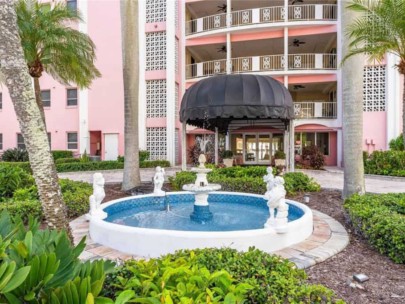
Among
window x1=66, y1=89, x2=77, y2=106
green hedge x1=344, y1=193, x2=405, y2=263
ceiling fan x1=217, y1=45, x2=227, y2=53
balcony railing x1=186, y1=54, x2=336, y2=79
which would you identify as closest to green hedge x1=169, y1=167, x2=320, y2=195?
green hedge x1=344, y1=193, x2=405, y2=263

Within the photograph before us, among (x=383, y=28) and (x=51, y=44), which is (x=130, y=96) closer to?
(x=51, y=44)

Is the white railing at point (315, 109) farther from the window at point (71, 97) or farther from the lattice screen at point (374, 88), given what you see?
the window at point (71, 97)

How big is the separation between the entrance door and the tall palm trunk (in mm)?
18741

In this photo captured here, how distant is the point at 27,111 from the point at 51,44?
11184 millimetres

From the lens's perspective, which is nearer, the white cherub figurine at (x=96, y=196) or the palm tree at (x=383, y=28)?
the white cherub figurine at (x=96, y=196)

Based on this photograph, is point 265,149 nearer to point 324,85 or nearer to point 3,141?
point 324,85

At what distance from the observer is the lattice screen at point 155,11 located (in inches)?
895

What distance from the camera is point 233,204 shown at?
31.4ft

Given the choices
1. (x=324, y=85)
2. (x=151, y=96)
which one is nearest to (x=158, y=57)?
(x=151, y=96)

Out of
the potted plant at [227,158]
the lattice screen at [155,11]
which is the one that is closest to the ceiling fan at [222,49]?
the lattice screen at [155,11]

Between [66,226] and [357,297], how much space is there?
13.3ft

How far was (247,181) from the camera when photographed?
1079cm

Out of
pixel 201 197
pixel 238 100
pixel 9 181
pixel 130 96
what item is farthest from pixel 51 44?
pixel 201 197

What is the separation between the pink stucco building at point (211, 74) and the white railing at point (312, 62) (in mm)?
91
